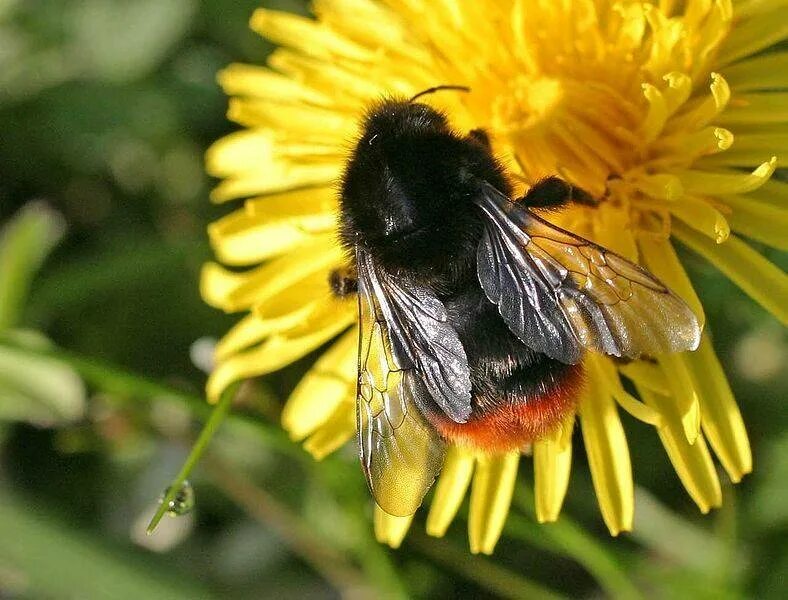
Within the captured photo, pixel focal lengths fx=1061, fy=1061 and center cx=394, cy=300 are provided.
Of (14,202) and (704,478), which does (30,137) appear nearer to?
(14,202)

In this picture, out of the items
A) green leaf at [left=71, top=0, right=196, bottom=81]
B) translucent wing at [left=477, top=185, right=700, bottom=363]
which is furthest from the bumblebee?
green leaf at [left=71, top=0, right=196, bottom=81]

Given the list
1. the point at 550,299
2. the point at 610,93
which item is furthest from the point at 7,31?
the point at 550,299

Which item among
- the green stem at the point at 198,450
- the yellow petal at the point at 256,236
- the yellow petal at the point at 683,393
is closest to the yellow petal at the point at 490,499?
the yellow petal at the point at 683,393

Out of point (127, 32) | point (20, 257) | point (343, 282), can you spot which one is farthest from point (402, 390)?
point (127, 32)

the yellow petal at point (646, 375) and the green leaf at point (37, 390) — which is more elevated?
the green leaf at point (37, 390)

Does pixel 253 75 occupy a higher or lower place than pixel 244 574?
higher

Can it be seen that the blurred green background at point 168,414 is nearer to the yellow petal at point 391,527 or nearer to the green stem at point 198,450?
the green stem at point 198,450
